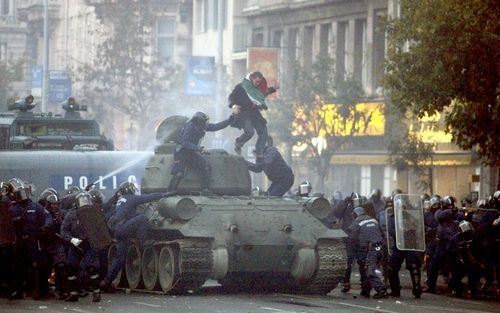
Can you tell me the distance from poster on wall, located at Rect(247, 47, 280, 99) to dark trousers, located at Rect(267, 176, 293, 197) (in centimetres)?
2867

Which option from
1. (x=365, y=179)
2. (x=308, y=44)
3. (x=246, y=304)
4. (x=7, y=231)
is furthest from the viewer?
(x=308, y=44)

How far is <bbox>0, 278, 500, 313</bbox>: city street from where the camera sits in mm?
25691

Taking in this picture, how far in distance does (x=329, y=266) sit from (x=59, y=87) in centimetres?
3802

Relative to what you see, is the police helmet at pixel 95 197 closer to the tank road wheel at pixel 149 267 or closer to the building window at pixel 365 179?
the tank road wheel at pixel 149 267

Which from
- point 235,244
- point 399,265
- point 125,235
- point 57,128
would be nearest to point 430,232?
point 399,265

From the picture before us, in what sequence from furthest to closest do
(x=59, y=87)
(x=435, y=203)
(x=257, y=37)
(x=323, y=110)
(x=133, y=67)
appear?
(x=257, y=37)
(x=59, y=87)
(x=133, y=67)
(x=323, y=110)
(x=435, y=203)

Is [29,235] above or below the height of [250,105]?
below

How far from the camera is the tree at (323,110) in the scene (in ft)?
186

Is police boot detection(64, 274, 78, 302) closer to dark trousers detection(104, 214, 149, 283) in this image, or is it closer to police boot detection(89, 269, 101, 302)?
police boot detection(89, 269, 101, 302)

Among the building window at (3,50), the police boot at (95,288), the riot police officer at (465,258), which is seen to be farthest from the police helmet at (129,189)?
the building window at (3,50)

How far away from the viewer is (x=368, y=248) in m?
29.5

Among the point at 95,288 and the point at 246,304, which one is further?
the point at 95,288

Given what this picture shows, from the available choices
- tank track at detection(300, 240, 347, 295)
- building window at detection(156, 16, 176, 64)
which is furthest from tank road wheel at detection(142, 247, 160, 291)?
building window at detection(156, 16, 176, 64)

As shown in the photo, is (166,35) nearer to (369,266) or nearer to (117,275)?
(117,275)
